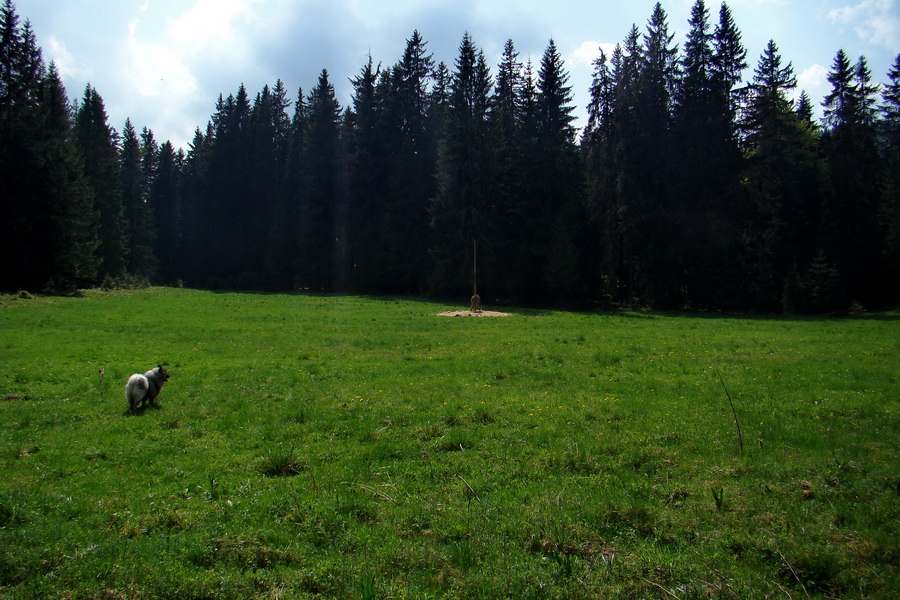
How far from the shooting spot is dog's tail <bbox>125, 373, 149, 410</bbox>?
9.74 meters

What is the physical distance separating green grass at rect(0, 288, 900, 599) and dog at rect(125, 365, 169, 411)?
39 cm

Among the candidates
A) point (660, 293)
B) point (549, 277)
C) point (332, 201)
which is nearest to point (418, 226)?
point (332, 201)

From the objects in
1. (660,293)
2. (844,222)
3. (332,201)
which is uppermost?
(332,201)

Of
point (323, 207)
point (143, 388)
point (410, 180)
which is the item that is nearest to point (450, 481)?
point (143, 388)

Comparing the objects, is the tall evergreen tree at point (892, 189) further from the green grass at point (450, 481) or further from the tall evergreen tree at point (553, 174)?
the green grass at point (450, 481)

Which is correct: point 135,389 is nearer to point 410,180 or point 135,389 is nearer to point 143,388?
point 143,388

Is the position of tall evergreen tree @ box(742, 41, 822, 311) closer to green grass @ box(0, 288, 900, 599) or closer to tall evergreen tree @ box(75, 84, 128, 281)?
green grass @ box(0, 288, 900, 599)

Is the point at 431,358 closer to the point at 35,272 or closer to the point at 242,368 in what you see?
the point at 242,368

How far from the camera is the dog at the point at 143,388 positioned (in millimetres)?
9758

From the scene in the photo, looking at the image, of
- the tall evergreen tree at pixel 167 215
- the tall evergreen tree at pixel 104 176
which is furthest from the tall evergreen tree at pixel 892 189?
the tall evergreen tree at pixel 167 215

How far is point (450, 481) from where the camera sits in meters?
6.45

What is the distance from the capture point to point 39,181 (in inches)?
1626

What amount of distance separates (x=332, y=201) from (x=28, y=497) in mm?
58646

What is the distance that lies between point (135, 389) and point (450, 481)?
670 cm
